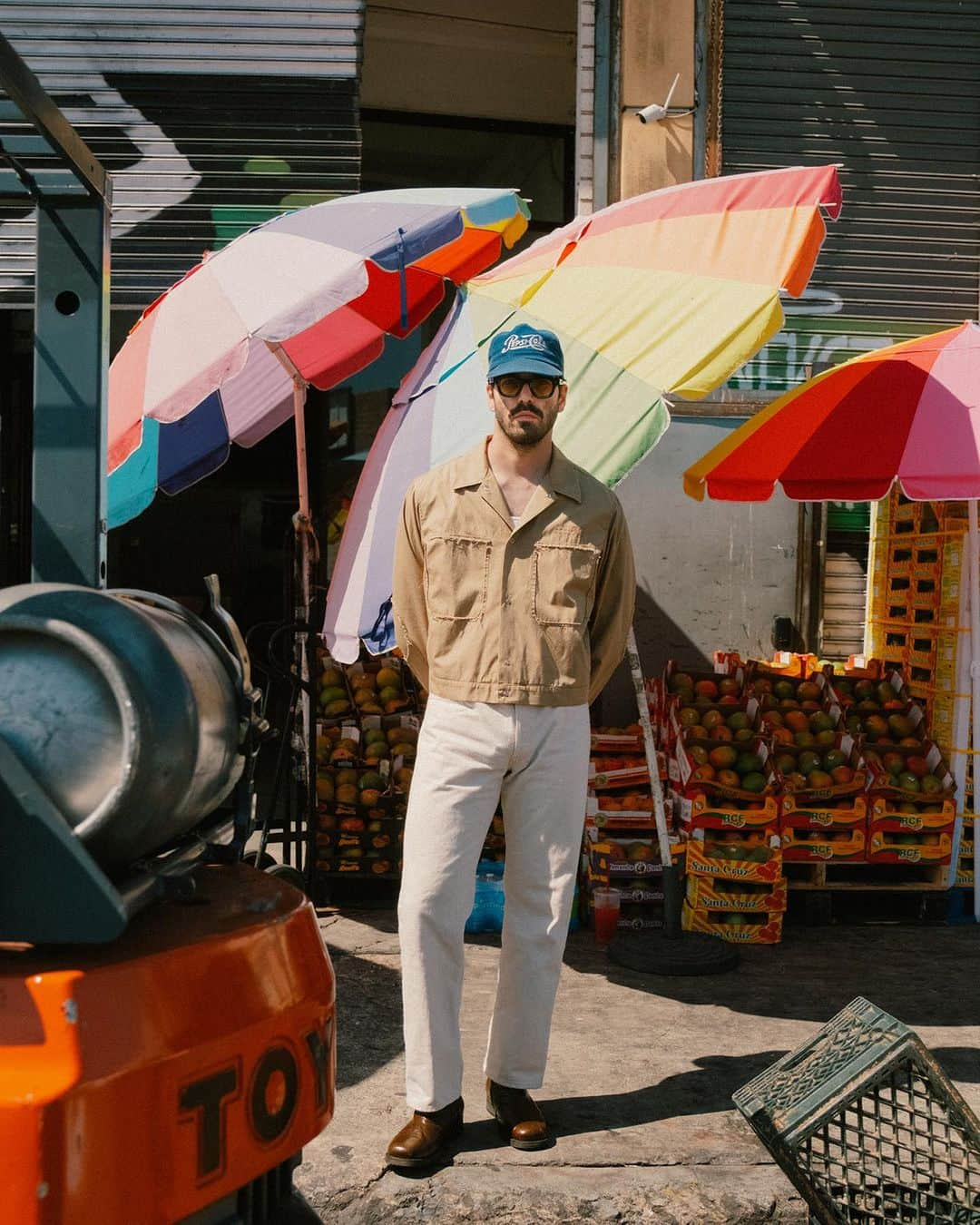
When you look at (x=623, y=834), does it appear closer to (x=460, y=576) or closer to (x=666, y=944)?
(x=666, y=944)

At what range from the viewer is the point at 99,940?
1628 millimetres

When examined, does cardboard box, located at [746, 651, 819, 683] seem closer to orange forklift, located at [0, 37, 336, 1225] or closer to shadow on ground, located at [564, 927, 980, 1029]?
shadow on ground, located at [564, 927, 980, 1029]

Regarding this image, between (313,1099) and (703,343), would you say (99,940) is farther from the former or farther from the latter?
(703,343)

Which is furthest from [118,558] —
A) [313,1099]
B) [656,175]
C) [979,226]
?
[313,1099]

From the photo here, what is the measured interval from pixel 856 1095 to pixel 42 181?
276 centimetres

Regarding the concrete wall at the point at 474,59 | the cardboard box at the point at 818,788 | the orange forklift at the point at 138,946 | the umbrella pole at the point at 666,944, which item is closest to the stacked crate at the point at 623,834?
the umbrella pole at the point at 666,944

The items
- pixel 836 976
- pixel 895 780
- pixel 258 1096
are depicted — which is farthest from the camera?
pixel 895 780

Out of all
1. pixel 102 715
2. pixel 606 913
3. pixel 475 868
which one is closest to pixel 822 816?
pixel 606 913

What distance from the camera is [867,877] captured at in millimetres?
6590

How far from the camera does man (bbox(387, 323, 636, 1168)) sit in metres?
3.65

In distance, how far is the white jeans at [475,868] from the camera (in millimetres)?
3639

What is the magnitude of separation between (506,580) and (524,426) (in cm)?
44

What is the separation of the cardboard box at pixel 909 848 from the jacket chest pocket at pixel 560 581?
3.34 m

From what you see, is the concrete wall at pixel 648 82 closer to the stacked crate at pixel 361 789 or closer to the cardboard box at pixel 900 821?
the stacked crate at pixel 361 789
